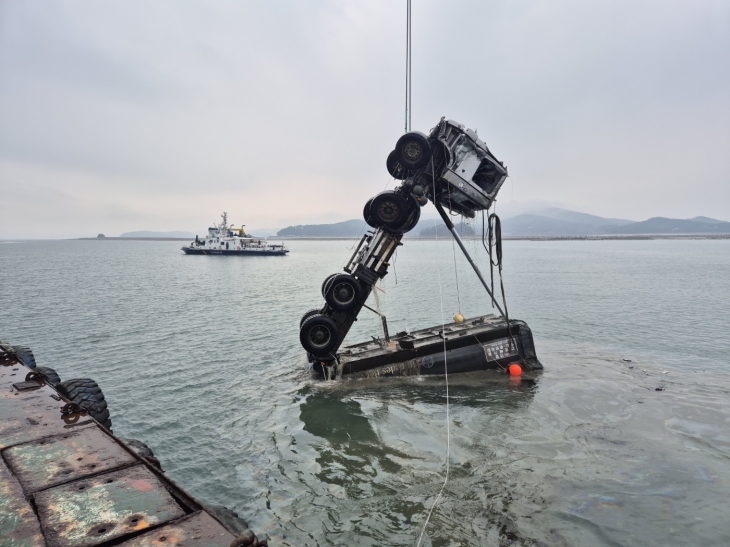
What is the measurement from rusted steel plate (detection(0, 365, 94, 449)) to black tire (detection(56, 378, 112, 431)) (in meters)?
1.63

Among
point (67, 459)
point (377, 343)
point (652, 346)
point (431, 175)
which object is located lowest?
point (652, 346)

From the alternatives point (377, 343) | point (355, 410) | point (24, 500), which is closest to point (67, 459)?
point (24, 500)

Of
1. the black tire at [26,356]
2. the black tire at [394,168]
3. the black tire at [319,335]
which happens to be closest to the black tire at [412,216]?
the black tire at [394,168]

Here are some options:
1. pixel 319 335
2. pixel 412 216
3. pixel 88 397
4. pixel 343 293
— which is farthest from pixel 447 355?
pixel 88 397

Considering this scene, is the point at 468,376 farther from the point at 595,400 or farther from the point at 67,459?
the point at 67,459

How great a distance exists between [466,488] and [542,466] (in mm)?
2026

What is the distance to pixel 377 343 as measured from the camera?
52.0ft

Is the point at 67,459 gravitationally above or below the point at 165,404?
above

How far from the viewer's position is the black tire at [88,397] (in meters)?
8.06

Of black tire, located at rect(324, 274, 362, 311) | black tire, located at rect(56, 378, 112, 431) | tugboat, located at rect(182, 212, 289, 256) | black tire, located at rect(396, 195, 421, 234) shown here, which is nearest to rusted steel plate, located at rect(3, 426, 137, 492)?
black tire, located at rect(56, 378, 112, 431)

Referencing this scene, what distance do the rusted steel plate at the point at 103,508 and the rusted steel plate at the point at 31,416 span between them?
1.58m

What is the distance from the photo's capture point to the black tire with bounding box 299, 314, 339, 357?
563 inches

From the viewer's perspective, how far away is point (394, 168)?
49.1 ft

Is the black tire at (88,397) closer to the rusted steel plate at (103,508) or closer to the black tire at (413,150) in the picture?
the rusted steel plate at (103,508)
